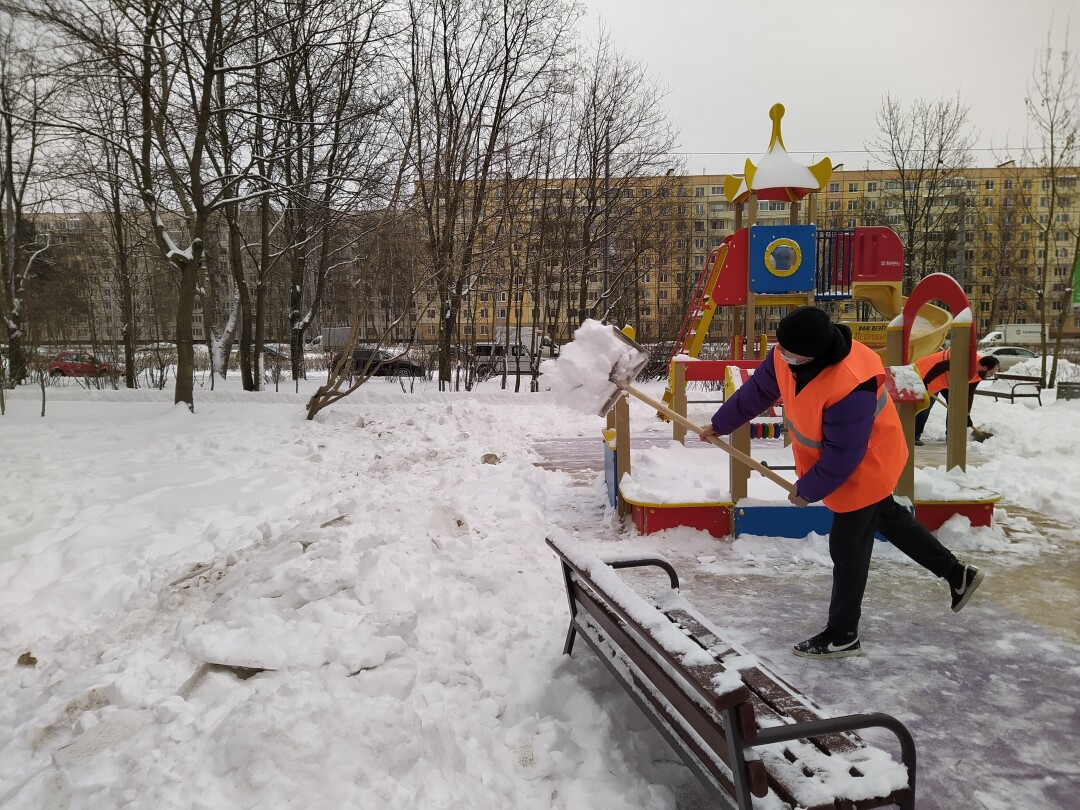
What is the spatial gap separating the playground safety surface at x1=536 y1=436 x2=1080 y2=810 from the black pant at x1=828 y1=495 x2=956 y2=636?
270 mm

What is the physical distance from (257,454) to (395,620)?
18.8 ft

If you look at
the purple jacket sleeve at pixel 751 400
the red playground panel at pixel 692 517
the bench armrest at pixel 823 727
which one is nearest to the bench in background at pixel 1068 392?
the red playground panel at pixel 692 517

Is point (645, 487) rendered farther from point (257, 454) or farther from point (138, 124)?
point (138, 124)

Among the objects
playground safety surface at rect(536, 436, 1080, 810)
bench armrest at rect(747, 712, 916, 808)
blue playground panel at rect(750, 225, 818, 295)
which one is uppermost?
blue playground panel at rect(750, 225, 818, 295)

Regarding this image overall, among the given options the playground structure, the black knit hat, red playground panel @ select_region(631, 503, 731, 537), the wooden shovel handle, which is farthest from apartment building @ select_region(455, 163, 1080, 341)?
the black knit hat

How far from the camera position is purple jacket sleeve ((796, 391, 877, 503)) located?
3025 millimetres

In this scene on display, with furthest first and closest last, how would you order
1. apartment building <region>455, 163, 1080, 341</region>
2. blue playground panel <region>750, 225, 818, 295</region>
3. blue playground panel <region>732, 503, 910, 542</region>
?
apartment building <region>455, 163, 1080, 341</region>, blue playground panel <region>750, 225, 818, 295</region>, blue playground panel <region>732, 503, 910, 542</region>

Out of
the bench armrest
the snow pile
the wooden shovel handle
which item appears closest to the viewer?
the bench armrest

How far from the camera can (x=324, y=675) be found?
2.80m

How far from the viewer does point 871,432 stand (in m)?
3.17

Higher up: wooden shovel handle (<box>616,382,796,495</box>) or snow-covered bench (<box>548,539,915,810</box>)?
wooden shovel handle (<box>616,382,796,495</box>)

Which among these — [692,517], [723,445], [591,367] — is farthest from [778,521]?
[591,367]

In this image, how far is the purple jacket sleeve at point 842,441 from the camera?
9.93 ft

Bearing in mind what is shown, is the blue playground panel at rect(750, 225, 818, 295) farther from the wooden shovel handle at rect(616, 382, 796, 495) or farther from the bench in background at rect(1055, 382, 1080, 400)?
the bench in background at rect(1055, 382, 1080, 400)
